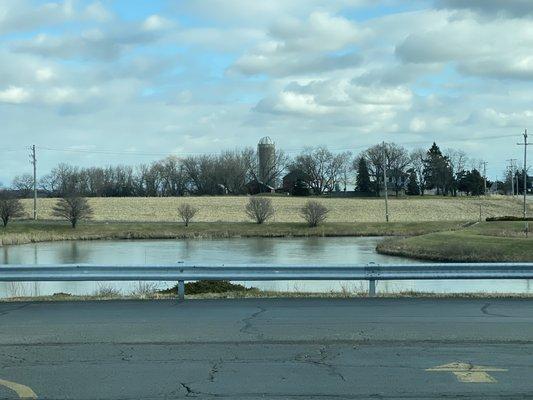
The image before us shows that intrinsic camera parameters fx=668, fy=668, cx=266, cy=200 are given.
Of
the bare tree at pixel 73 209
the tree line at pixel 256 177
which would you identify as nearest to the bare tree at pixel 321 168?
the tree line at pixel 256 177

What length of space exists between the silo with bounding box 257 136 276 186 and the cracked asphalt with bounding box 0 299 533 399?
5438 inches

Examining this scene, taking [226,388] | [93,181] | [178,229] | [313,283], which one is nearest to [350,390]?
[226,388]

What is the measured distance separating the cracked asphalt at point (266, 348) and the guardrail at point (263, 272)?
756 mm

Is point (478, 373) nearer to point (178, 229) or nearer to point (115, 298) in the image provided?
point (115, 298)

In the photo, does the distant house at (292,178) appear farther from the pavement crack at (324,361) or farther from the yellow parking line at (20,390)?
the yellow parking line at (20,390)

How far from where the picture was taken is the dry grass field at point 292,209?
291 ft

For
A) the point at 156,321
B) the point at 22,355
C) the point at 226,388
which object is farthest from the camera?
the point at 156,321

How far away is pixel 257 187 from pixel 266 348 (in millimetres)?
134600

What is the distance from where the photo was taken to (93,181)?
448 feet

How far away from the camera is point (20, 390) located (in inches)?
258

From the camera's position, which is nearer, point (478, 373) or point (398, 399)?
point (398, 399)

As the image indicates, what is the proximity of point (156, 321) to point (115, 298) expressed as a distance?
319 centimetres

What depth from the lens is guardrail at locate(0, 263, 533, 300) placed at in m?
13.6

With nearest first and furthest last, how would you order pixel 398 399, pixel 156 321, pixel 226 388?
pixel 398 399 → pixel 226 388 → pixel 156 321
